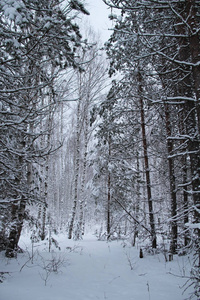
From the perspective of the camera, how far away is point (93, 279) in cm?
400

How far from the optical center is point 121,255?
6215 mm

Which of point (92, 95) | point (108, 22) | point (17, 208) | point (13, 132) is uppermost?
point (92, 95)

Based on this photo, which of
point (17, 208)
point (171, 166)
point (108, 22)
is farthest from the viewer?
point (171, 166)

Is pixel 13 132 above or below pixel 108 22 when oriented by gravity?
below

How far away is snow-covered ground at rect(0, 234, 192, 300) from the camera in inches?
123

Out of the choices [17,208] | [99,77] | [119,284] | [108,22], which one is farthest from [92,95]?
[119,284]

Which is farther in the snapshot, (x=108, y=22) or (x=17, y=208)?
(x=17, y=208)

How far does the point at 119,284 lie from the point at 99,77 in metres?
10.7

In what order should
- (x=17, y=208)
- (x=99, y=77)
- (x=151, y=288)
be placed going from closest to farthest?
(x=151, y=288) < (x=17, y=208) < (x=99, y=77)

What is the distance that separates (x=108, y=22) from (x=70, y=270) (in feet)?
19.0

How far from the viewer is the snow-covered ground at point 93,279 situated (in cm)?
313

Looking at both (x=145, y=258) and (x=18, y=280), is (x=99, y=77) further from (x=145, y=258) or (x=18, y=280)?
(x=18, y=280)

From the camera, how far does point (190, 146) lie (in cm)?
337

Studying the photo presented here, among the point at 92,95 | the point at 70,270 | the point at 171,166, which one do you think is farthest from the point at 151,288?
the point at 92,95
